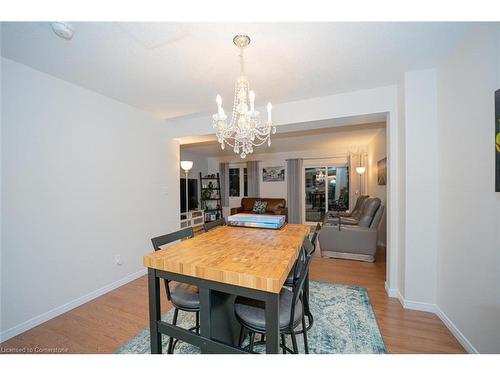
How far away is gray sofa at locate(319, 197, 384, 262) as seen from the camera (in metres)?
3.12

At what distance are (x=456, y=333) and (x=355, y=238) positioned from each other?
5.46 ft

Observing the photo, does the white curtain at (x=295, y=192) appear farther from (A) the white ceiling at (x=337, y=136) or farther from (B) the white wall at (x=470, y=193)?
(B) the white wall at (x=470, y=193)

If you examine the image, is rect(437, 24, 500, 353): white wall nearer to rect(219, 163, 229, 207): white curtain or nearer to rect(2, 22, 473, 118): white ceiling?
rect(2, 22, 473, 118): white ceiling

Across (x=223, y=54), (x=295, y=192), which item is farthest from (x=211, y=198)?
(x=223, y=54)

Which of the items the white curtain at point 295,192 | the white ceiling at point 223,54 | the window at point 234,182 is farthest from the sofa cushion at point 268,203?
the white ceiling at point 223,54

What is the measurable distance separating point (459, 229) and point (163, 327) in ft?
7.40

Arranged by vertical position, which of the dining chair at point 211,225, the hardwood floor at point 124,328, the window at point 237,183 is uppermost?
the window at point 237,183

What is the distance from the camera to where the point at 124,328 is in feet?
5.60

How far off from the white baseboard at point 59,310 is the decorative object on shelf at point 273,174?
16.0 ft

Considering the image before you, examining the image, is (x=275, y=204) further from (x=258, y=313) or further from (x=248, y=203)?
(x=258, y=313)

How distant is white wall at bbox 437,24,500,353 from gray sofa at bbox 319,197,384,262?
134 cm

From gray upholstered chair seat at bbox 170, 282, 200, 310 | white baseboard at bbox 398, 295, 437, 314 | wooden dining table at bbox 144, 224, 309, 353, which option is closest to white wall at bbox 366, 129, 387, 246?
white baseboard at bbox 398, 295, 437, 314

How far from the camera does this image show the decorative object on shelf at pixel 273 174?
6.58 meters
